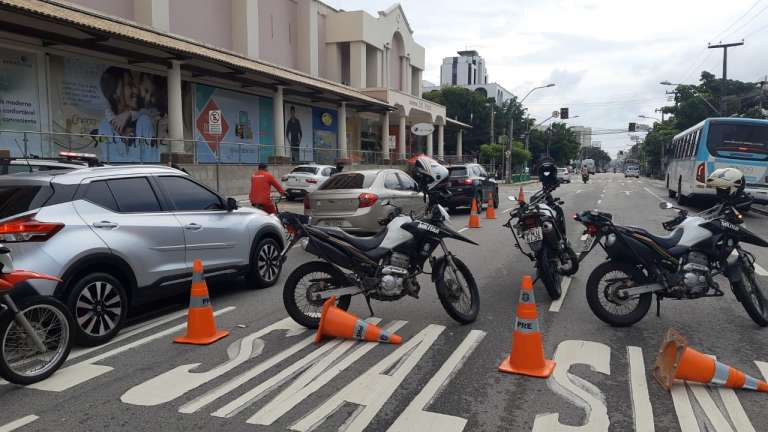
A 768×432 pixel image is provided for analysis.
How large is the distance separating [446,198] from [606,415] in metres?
3.13

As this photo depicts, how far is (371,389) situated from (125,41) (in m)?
16.4

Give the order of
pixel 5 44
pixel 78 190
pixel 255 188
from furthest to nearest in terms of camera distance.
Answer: pixel 5 44 < pixel 255 188 < pixel 78 190

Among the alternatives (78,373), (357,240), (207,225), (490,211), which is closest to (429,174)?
(357,240)

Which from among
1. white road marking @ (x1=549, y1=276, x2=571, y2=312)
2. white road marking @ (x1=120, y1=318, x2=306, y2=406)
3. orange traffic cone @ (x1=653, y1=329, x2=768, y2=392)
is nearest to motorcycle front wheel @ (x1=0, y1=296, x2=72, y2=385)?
white road marking @ (x1=120, y1=318, x2=306, y2=406)

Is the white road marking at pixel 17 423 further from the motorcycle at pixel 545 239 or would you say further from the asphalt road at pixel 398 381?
the motorcycle at pixel 545 239

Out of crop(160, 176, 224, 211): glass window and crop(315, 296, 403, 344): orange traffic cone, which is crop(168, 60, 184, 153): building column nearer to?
crop(160, 176, 224, 211): glass window

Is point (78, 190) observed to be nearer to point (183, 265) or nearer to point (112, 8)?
point (183, 265)

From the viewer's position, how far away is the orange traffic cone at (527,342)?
462 centimetres

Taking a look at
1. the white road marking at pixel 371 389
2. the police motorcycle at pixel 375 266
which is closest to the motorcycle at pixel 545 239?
the police motorcycle at pixel 375 266

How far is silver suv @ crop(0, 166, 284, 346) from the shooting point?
5.00m

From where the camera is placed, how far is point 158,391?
4309 mm

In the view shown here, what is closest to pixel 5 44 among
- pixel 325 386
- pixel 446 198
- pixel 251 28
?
pixel 251 28

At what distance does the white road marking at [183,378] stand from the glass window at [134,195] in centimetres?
183

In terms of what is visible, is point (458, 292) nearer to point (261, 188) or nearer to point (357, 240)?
point (357, 240)
